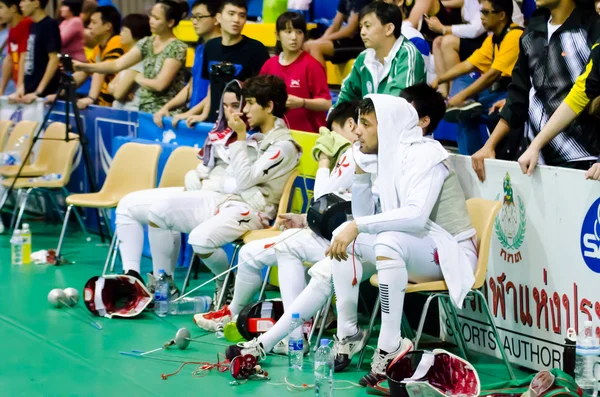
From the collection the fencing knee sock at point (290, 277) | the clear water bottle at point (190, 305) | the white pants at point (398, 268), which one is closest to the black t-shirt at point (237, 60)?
the clear water bottle at point (190, 305)

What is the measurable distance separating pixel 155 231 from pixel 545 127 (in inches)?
111

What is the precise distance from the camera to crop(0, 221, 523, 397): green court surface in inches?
192

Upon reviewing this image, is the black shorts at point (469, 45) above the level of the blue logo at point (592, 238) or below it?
above

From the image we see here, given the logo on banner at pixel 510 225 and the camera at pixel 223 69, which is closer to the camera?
the logo on banner at pixel 510 225

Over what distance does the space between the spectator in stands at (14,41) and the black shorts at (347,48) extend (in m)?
3.52

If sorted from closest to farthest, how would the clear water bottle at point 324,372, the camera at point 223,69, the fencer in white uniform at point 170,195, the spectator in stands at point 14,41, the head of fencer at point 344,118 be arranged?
1. the clear water bottle at point 324,372
2. the head of fencer at point 344,118
3. the fencer in white uniform at point 170,195
4. the camera at point 223,69
5. the spectator in stands at point 14,41

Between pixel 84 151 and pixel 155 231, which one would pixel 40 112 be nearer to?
pixel 84 151

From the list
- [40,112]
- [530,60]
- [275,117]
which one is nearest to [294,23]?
[275,117]

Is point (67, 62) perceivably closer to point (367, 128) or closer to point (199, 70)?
point (199, 70)

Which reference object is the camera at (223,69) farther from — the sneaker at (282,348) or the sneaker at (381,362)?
the sneaker at (381,362)

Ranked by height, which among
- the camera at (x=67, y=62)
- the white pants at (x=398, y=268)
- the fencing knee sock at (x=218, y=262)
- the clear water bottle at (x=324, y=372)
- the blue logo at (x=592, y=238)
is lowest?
the clear water bottle at (x=324, y=372)

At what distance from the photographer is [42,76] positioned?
10.6 m

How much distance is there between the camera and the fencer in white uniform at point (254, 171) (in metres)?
A: 6.16

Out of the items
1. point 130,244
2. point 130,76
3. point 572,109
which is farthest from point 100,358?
point 130,76
